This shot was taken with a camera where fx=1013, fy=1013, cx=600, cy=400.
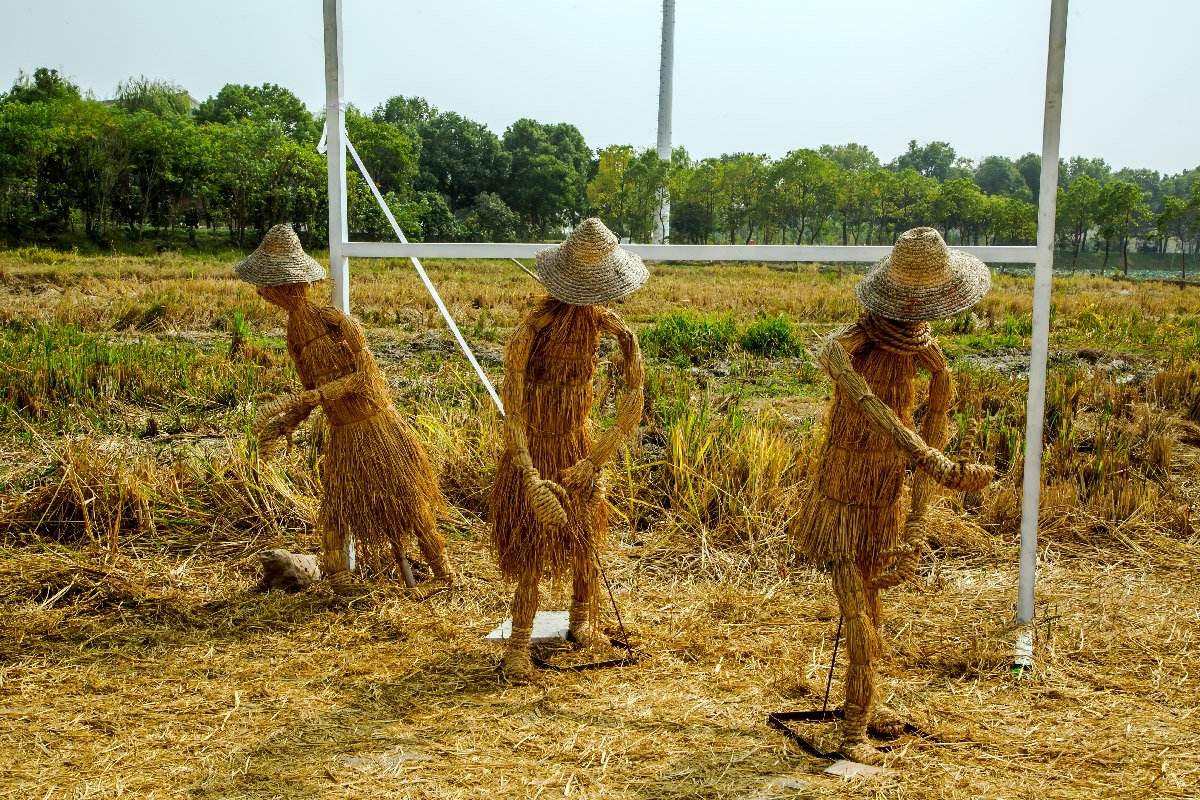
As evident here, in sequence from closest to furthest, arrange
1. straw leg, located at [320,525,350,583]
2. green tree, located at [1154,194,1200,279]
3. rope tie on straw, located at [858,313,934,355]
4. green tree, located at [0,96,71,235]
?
rope tie on straw, located at [858,313,934,355]
straw leg, located at [320,525,350,583]
green tree, located at [1154,194,1200,279]
green tree, located at [0,96,71,235]

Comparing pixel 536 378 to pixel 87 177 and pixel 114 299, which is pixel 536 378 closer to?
pixel 114 299

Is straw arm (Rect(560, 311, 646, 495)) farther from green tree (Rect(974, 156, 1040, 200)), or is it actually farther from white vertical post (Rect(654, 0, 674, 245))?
green tree (Rect(974, 156, 1040, 200))

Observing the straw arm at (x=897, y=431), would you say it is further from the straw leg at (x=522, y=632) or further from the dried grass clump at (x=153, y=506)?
the dried grass clump at (x=153, y=506)

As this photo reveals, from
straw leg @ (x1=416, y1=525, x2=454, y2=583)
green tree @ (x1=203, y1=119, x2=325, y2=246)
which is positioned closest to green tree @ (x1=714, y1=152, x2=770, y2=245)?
straw leg @ (x1=416, y1=525, x2=454, y2=583)

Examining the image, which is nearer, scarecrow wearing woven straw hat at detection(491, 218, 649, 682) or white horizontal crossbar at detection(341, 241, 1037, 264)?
scarecrow wearing woven straw hat at detection(491, 218, 649, 682)

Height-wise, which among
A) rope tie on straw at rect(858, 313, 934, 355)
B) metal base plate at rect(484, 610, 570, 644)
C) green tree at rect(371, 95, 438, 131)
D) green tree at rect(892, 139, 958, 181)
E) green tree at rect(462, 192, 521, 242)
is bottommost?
metal base plate at rect(484, 610, 570, 644)

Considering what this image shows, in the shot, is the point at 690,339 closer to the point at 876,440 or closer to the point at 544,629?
the point at 544,629

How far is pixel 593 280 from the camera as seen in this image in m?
3.41

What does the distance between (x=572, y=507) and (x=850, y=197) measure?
6.61ft

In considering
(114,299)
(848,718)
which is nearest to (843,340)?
(848,718)

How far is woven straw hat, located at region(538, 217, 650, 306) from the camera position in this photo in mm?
3398

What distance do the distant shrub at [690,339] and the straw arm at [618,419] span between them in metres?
6.00

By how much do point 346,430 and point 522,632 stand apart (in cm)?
124

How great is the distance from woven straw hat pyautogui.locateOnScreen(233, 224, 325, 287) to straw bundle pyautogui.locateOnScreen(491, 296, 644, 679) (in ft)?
3.70
